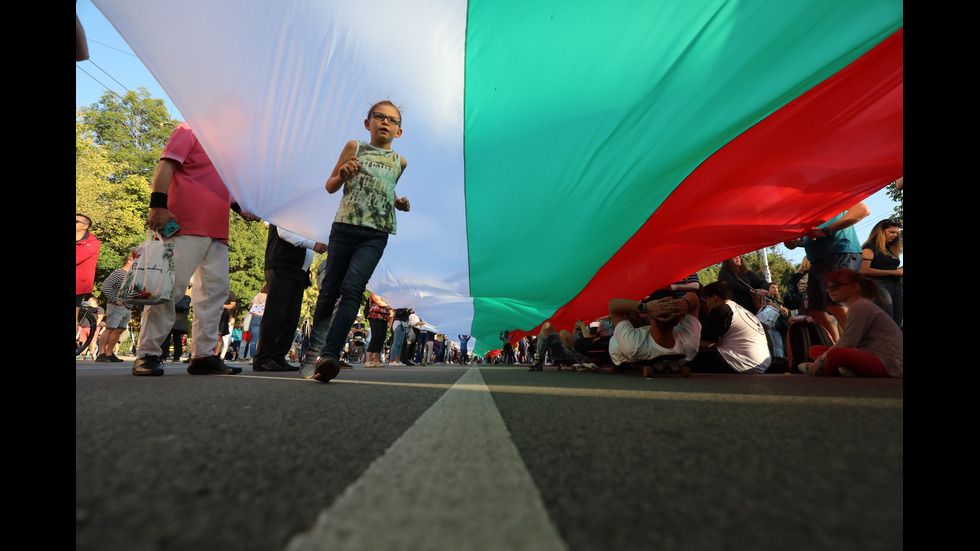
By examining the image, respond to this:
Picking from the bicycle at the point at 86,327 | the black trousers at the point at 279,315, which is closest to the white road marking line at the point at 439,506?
the black trousers at the point at 279,315

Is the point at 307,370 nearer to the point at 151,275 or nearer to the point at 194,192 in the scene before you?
the point at 151,275

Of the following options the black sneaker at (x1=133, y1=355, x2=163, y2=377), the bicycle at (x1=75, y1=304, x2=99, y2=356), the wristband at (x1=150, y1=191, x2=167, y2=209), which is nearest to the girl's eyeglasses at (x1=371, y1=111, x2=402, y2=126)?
the wristband at (x1=150, y1=191, x2=167, y2=209)

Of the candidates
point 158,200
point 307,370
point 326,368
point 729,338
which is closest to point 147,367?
point 307,370

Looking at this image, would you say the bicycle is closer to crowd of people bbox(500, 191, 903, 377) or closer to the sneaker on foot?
the sneaker on foot

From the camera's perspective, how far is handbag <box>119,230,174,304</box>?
9.01ft

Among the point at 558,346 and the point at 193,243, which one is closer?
the point at 193,243

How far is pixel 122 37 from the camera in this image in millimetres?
2934

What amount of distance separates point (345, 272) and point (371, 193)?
591mm

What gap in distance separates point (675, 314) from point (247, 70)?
3977mm

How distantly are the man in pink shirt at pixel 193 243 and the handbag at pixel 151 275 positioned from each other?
4.8 inches

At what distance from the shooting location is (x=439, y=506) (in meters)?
0.60
